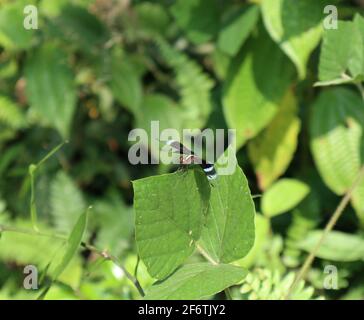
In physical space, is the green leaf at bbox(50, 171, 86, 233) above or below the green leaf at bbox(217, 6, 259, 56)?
below

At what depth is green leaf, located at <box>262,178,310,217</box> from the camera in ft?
5.15

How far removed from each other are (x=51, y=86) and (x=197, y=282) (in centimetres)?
139

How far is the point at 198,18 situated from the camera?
1855mm

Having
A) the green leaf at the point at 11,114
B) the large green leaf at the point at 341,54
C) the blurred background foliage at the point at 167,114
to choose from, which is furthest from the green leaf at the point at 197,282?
the green leaf at the point at 11,114

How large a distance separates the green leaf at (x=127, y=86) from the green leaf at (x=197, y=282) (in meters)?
1.31

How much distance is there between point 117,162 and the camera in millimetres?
2223

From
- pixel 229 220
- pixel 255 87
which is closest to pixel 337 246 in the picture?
pixel 255 87

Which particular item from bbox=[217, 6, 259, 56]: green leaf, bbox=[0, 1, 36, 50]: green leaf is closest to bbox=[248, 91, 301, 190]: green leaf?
bbox=[217, 6, 259, 56]: green leaf

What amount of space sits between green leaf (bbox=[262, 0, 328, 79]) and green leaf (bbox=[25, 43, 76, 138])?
69 cm

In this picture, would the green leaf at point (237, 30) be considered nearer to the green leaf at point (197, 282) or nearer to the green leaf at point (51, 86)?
the green leaf at point (51, 86)

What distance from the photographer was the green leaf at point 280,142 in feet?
5.87

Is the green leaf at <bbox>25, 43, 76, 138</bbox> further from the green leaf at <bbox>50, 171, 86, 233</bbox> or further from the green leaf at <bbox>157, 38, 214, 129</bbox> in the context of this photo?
the green leaf at <bbox>157, 38, 214, 129</bbox>

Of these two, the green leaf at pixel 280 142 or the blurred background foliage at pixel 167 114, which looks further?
the green leaf at pixel 280 142
